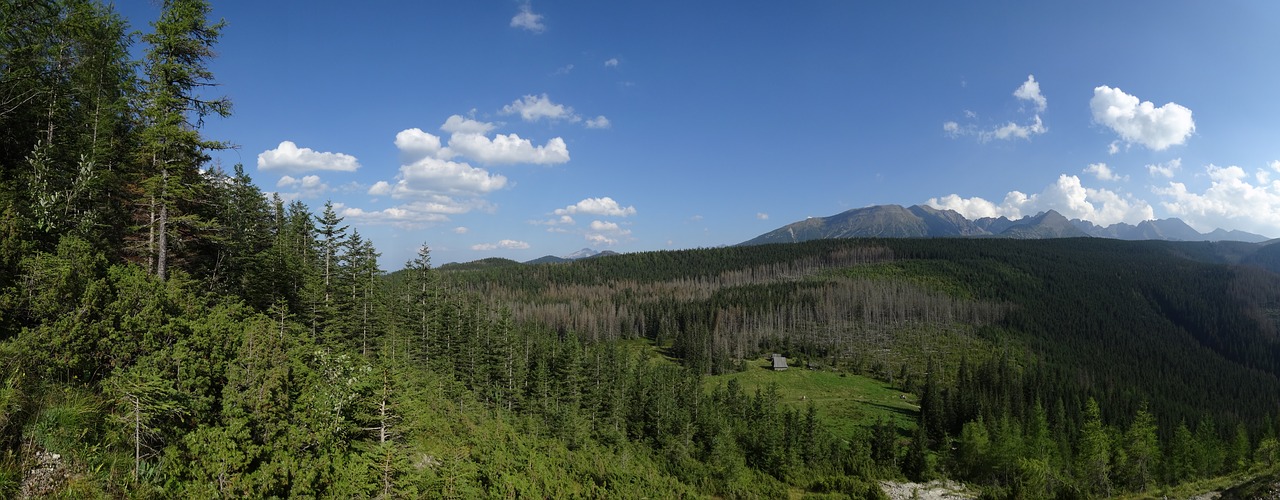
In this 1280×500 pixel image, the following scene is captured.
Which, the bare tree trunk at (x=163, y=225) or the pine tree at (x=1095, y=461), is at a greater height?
the bare tree trunk at (x=163, y=225)

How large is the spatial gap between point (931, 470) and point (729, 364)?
75551 millimetres

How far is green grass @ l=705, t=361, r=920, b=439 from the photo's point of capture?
337 feet

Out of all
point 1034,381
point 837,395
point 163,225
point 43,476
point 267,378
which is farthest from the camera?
point 837,395

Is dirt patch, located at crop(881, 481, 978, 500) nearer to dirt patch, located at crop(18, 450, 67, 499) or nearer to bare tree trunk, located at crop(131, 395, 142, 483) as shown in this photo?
bare tree trunk, located at crop(131, 395, 142, 483)

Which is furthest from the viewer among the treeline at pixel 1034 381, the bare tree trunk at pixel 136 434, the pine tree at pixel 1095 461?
the treeline at pixel 1034 381

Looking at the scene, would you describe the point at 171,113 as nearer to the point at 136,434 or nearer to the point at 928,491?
the point at 136,434

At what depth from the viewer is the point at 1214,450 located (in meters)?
73.5

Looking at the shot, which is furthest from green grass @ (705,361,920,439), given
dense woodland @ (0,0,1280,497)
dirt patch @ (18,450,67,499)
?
dirt patch @ (18,450,67,499)

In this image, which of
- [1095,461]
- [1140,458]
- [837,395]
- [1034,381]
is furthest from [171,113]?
[1034,381]

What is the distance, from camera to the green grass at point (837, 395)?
337ft

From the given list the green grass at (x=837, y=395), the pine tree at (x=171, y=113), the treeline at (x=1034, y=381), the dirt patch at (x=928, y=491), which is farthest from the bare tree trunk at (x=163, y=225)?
the green grass at (x=837, y=395)

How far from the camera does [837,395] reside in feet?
400

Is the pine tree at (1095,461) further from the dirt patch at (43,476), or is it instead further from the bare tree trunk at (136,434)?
the dirt patch at (43,476)

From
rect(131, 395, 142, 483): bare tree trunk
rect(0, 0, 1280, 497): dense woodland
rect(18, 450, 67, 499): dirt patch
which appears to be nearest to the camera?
rect(18, 450, 67, 499): dirt patch
